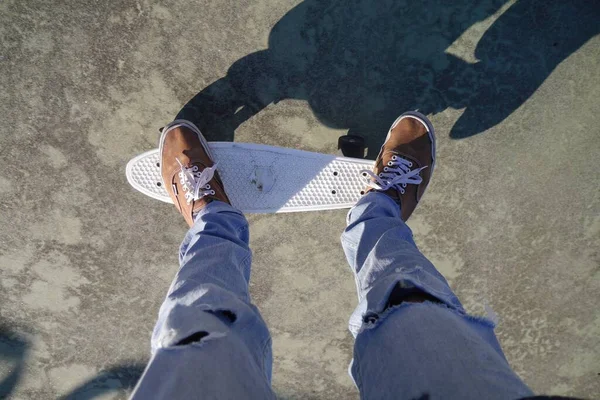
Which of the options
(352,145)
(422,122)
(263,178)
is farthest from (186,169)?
(422,122)

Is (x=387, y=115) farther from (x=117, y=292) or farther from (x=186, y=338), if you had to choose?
(x=117, y=292)

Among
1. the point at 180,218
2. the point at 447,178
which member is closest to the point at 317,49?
the point at 447,178

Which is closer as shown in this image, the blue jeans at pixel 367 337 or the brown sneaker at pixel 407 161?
the blue jeans at pixel 367 337

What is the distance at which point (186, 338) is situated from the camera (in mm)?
681

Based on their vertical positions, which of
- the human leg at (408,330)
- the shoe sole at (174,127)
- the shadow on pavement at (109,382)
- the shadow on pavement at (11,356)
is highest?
the shoe sole at (174,127)

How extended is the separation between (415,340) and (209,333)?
0.39 metres

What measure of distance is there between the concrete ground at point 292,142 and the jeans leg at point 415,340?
0.41m

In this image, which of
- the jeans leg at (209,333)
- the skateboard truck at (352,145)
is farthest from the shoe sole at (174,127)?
the skateboard truck at (352,145)

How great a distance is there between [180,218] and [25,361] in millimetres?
861

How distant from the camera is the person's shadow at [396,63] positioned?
1154mm

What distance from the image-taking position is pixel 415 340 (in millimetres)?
683

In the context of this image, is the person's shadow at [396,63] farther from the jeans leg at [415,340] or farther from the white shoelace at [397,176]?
the jeans leg at [415,340]

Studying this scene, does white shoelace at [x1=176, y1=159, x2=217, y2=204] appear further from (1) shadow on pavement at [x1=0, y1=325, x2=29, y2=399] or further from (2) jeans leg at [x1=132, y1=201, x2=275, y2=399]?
(1) shadow on pavement at [x1=0, y1=325, x2=29, y2=399]

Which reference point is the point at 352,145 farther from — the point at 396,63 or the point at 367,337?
the point at 367,337
